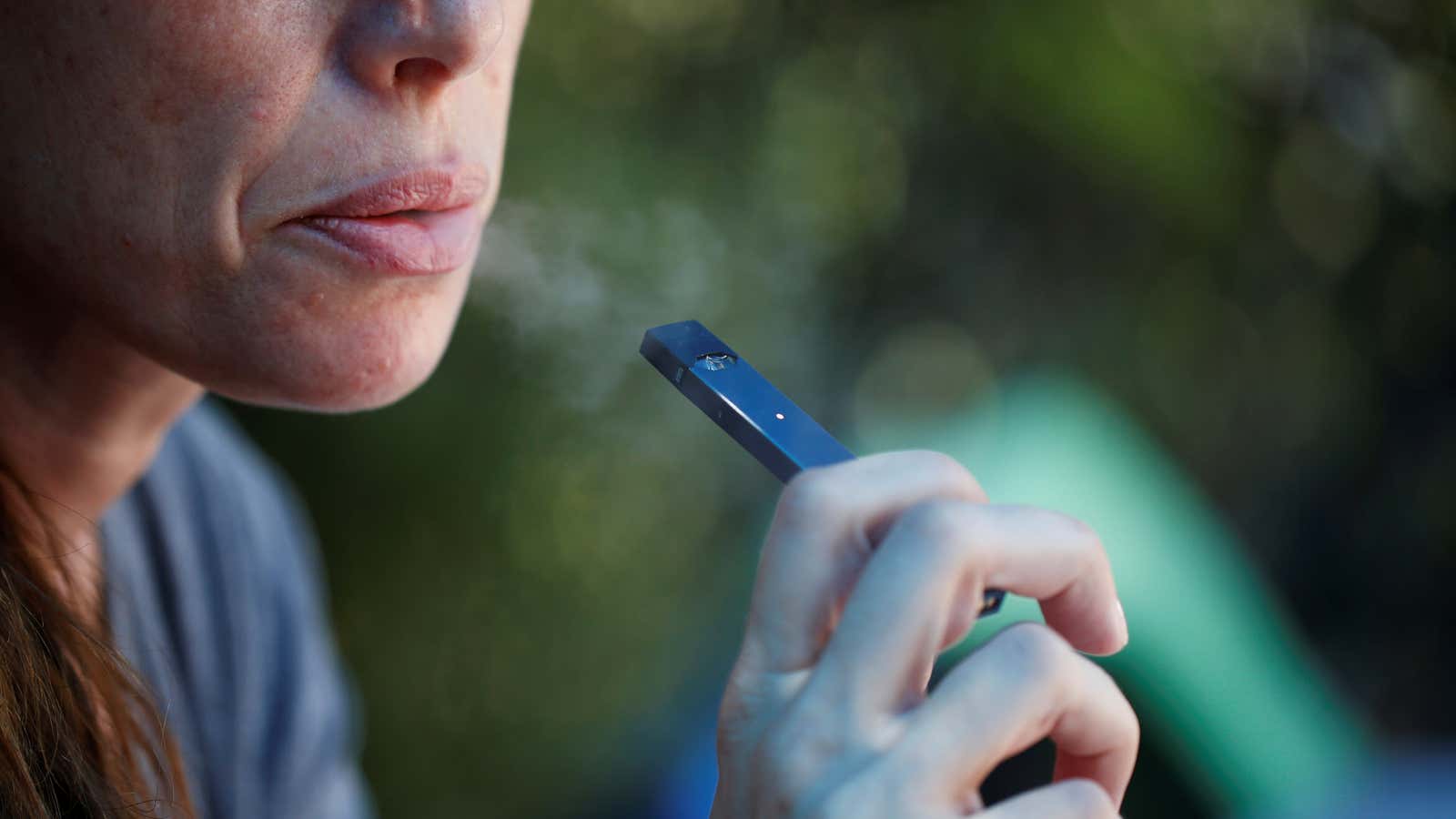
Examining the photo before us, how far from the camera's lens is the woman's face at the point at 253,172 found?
507mm

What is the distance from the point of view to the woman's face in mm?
507

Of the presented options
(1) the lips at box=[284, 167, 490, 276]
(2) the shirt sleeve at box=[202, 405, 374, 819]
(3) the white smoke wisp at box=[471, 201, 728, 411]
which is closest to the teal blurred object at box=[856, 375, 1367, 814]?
(3) the white smoke wisp at box=[471, 201, 728, 411]

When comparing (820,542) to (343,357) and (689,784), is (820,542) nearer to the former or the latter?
(343,357)

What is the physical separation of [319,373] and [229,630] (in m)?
0.49

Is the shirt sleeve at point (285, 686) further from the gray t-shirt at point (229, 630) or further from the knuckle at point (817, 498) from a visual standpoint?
the knuckle at point (817, 498)

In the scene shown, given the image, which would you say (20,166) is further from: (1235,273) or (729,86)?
(1235,273)

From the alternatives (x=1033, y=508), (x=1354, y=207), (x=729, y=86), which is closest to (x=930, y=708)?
(x=1033, y=508)

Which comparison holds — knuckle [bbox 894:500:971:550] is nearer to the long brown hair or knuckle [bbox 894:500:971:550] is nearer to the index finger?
the index finger

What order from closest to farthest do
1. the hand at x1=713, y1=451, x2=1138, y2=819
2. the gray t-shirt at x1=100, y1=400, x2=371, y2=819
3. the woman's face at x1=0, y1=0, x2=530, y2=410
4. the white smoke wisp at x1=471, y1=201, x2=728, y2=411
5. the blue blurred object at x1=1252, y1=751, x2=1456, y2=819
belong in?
the hand at x1=713, y1=451, x2=1138, y2=819
the woman's face at x1=0, y1=0, x2=530, y2=410
the gray t-shirt at x1=100, y1=400, x2=371, y2=819
the white smoke wisp at x1=471, y1=201, x2=728, y2=411
the blue blurred object at x1=1252, y1=751, x2=1456, y2=819

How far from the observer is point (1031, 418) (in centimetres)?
163

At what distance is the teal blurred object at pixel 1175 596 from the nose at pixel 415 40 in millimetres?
1159

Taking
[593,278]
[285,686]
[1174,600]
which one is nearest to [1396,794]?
[1174,600]

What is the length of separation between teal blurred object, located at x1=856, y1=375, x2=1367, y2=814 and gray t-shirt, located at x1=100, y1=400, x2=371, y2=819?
83cm

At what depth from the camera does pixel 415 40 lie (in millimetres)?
509
